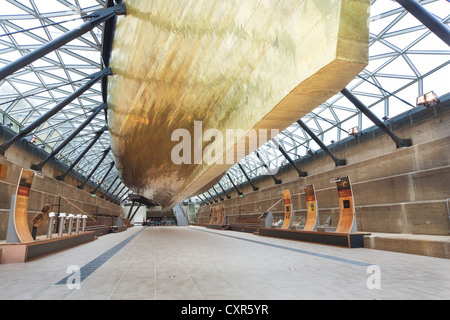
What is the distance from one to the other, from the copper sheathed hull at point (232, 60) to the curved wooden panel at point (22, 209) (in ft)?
13.6

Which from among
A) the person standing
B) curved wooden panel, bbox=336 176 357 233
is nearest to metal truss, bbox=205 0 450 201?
curved wooden panel, bbox=336 176 357 233

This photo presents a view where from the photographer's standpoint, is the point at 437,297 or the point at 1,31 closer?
the point at 437,297

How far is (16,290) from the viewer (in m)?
3.79

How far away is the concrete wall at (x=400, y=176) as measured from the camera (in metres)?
11.3

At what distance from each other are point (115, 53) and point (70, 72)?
9.77m

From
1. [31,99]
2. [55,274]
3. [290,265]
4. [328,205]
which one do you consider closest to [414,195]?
[328,205]

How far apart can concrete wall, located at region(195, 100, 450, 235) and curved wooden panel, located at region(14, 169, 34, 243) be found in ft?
48.7

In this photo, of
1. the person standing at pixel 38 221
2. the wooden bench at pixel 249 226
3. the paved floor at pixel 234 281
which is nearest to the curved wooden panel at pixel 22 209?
the person standing at pixel 38 221

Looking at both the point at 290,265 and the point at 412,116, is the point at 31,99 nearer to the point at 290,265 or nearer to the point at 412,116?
the point at 290,265

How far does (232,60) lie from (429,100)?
1127 centimetres

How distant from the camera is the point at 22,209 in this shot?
7645 mm

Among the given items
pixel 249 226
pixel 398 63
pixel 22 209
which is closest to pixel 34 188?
pixel 22 209

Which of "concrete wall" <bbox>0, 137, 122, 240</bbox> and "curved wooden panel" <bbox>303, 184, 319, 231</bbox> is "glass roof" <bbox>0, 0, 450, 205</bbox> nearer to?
"concrete wall" <bbox>0, 137, 122, 240</bbox>

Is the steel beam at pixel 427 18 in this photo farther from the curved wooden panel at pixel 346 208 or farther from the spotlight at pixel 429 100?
the curved wooden panel at pixel 346 208
